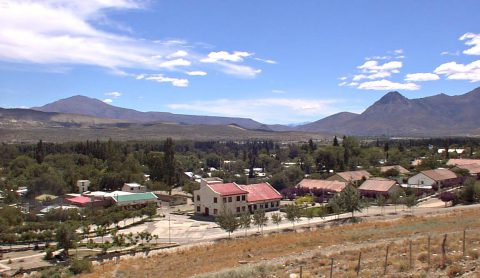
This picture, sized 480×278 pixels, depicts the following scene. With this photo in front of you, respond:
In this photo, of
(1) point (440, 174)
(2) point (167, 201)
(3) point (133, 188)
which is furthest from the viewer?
(3) point (133, 188)

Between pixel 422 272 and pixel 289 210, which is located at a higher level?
pixel 422 272

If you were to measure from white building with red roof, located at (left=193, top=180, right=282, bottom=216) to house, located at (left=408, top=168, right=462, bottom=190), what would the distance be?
97.0 feet

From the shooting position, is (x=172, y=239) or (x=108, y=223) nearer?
(x=172, y=239)

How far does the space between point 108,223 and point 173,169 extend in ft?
139

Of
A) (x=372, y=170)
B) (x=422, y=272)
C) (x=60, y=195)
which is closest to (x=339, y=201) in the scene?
(x=422, y=272)

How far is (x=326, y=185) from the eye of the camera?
82.3 m

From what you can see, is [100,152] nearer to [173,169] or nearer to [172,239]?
[173,169]

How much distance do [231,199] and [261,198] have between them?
605cm

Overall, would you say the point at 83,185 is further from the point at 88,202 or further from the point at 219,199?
the point at 219,199

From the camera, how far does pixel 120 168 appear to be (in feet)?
338

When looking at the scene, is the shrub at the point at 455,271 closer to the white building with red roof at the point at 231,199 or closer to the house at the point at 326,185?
the white building with red roof at the point at 231,199

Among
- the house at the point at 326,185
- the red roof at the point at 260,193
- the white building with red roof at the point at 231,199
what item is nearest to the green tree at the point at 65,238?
Answer: the white building with red roof at the point at 231,199

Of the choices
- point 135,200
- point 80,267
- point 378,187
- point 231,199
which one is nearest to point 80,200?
point 135,200

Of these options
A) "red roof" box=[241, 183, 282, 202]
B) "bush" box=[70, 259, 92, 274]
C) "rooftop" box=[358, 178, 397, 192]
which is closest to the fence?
"bush" box=[70, 259, 92, 274]
